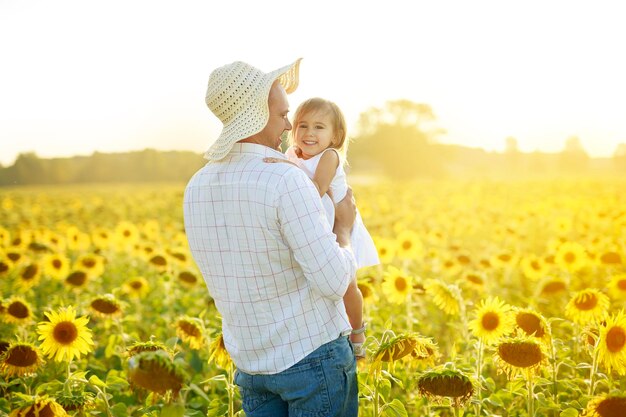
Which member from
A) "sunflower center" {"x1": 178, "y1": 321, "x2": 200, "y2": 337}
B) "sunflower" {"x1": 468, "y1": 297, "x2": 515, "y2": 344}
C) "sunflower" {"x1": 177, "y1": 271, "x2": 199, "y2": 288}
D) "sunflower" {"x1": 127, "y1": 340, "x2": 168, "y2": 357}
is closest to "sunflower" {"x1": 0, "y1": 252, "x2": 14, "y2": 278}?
"sunflower" {"x1": 177, "y1": 271, "x2": 199, "y2": 288}

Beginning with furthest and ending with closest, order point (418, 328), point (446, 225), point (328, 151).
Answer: point (446, 225) → point (418, 328) → point (328, 151)

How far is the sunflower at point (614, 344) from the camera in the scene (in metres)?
2.65

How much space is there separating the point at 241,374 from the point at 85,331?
1.30 meters

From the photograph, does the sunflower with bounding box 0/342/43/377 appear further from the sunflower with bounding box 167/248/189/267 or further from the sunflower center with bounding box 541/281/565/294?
the sunflower center with bounding box 541/281/565/294

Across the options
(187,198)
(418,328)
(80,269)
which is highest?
(187,198)

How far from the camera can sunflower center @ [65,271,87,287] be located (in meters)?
5.51

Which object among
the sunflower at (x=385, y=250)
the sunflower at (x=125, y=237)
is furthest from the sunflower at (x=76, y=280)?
the sunflower at (x=385, y=250)

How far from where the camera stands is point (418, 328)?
475cm

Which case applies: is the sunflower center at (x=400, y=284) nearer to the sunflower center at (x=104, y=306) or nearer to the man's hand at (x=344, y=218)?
the man's hand at (x=344, y=218)

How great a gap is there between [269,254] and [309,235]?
0.18 metres

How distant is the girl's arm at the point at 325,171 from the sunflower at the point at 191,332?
117cm

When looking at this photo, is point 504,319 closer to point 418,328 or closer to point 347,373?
point 347,373

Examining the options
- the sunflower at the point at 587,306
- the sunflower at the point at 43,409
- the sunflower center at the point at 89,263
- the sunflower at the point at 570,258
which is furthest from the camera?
the sunflower center at the point at 89,263

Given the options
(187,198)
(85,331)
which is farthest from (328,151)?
(85,331)
